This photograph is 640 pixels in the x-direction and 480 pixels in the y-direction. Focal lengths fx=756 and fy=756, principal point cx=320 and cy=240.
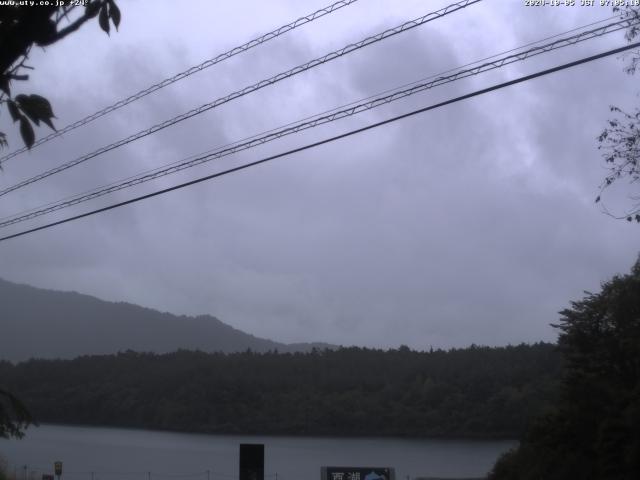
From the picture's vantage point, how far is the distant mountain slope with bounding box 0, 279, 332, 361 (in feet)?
302

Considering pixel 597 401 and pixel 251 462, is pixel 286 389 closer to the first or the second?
pixel 251 462

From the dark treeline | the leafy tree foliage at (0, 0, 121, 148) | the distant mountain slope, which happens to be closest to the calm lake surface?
the dark treeline

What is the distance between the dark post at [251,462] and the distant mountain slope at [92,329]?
6869 centimetres

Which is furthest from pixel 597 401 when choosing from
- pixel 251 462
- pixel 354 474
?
pixel 251 462

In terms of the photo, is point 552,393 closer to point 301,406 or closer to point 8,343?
point 301,406

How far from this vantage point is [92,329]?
113 metres

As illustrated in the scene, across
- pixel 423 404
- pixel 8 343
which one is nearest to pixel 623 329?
pixel 423 404

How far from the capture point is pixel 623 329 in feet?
49.1

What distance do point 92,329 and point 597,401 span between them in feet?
353

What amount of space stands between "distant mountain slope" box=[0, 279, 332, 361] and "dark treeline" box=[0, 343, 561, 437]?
29924 mm

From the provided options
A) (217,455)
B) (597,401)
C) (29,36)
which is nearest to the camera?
(29,36)

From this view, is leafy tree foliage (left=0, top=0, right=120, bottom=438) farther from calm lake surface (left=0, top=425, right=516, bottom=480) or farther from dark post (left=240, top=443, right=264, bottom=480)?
calm lake surface (left=0, top=425, right=516, bottom=480)

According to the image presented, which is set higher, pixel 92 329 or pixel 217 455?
pixel 92 329

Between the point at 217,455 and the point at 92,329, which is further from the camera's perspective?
the point at 92,329
